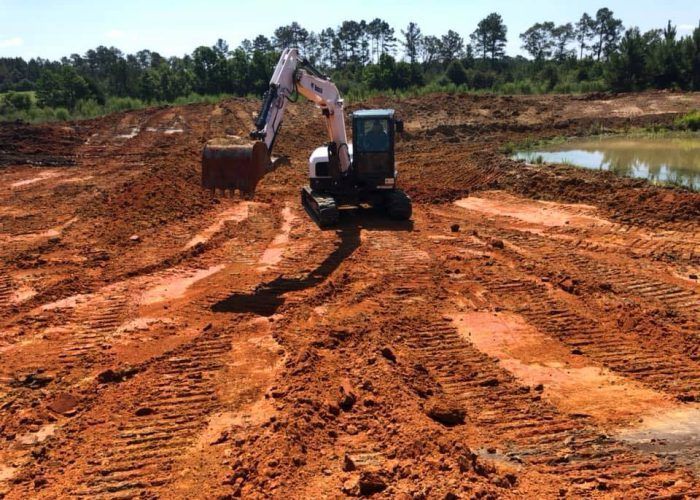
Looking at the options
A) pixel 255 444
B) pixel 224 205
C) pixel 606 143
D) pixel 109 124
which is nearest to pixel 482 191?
pixel 224 205

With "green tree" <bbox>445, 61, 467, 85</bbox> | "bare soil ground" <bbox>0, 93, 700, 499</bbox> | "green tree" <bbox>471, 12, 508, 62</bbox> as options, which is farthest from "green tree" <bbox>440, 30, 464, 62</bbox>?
"bare soil ground" <bbox>0, 93, 700, 499</bbox>

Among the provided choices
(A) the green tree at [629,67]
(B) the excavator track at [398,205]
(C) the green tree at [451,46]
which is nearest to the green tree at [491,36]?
(C) the green tree at [451,46]

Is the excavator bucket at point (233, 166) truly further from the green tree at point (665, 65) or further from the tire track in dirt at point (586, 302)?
the green tree at point (665, 65)

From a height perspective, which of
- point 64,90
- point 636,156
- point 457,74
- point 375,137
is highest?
point 457,74

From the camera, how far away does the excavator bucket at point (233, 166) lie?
9.18 meters

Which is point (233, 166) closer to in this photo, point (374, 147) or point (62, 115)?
point (374, 147)

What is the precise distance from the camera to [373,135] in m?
12.5

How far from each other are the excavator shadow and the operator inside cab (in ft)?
5.65

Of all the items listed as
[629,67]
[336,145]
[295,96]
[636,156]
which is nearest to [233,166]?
[336,145]

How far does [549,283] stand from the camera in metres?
9.12

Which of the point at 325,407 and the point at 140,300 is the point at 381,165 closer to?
the point at 140,300

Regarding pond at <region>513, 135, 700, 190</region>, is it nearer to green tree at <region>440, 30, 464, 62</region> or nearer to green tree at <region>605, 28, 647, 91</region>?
green tree at <region>605, 28, 647, 91</region>

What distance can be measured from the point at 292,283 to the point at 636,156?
56.3ft

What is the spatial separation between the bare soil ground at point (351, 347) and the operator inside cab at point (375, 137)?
69.8 inches
